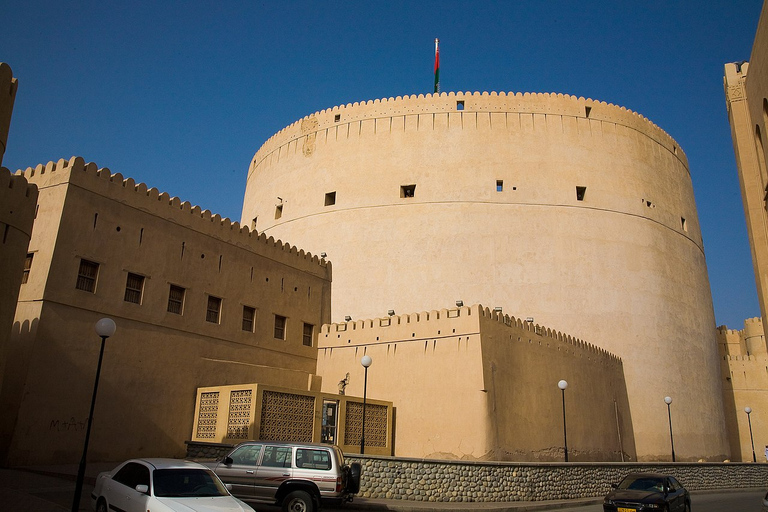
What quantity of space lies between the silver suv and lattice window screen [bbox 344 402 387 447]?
632 cm

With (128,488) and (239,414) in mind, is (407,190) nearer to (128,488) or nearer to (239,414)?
(239,414)

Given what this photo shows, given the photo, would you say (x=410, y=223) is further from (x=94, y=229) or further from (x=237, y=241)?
(x=94, y=229)

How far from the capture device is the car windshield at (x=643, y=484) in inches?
439

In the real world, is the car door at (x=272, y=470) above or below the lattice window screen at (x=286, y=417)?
below

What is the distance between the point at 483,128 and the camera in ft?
80.2

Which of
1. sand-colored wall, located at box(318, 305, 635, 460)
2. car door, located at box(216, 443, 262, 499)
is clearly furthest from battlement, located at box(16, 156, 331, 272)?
car door, located at box(216, 443, 262, 499)

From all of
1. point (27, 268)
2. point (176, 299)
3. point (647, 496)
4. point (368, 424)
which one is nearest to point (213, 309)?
point (176, 299)

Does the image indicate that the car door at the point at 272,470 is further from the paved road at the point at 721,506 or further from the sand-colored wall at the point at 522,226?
the sand-colored wall at the point at 522,226

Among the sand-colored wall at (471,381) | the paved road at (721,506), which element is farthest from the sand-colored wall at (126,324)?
the paved road at (721,506)

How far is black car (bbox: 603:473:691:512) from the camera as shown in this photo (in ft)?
34.3

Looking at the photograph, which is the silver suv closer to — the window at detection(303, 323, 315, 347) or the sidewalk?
the sidewalk

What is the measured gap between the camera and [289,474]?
9.17 meters

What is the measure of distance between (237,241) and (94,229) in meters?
4.45

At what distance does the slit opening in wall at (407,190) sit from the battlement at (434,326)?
22.3ft
